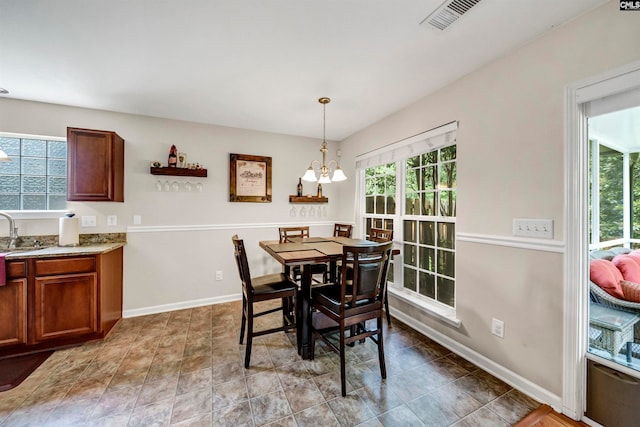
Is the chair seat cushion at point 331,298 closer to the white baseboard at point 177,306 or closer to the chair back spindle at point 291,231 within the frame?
the chair back spindle at point 291,231

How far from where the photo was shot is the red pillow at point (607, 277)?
1733 millimetres

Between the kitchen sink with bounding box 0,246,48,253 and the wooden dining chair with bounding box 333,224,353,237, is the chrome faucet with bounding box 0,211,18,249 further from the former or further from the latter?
the wooden dining chair with bounding box 333,224,353,237

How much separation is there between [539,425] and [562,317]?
650mm

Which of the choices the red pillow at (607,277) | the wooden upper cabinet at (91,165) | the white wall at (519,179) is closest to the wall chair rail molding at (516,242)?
the white wall at (519,179)

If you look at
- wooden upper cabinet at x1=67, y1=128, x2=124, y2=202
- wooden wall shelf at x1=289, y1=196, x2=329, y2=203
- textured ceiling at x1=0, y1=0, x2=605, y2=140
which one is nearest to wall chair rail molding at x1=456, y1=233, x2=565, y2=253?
textured ceiling at x1=0, y1=0, x2=605, y2=140

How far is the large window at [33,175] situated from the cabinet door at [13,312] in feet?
3.27

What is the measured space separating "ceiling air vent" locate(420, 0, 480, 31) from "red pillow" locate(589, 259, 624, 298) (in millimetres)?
1916

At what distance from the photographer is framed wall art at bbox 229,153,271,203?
361cm

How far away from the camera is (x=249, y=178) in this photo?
12.2 feet

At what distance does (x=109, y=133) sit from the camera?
2766 millimetres

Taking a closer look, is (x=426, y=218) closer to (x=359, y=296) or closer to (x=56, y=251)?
(x=359, y=296)

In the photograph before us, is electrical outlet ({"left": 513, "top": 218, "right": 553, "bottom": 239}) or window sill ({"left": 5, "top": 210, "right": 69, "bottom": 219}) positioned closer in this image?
electrical outlet ({"left": 513, "top": 218, "right": 553, "bottom": 239})

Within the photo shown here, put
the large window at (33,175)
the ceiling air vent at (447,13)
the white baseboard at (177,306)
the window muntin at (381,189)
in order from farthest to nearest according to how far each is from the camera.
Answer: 1. the window muntin at (381,189)
2. the white baseboard at (177,306)
3. the large window at (33,175)
4. the ceiling air vent at (447,13)

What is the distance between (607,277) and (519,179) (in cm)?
87
